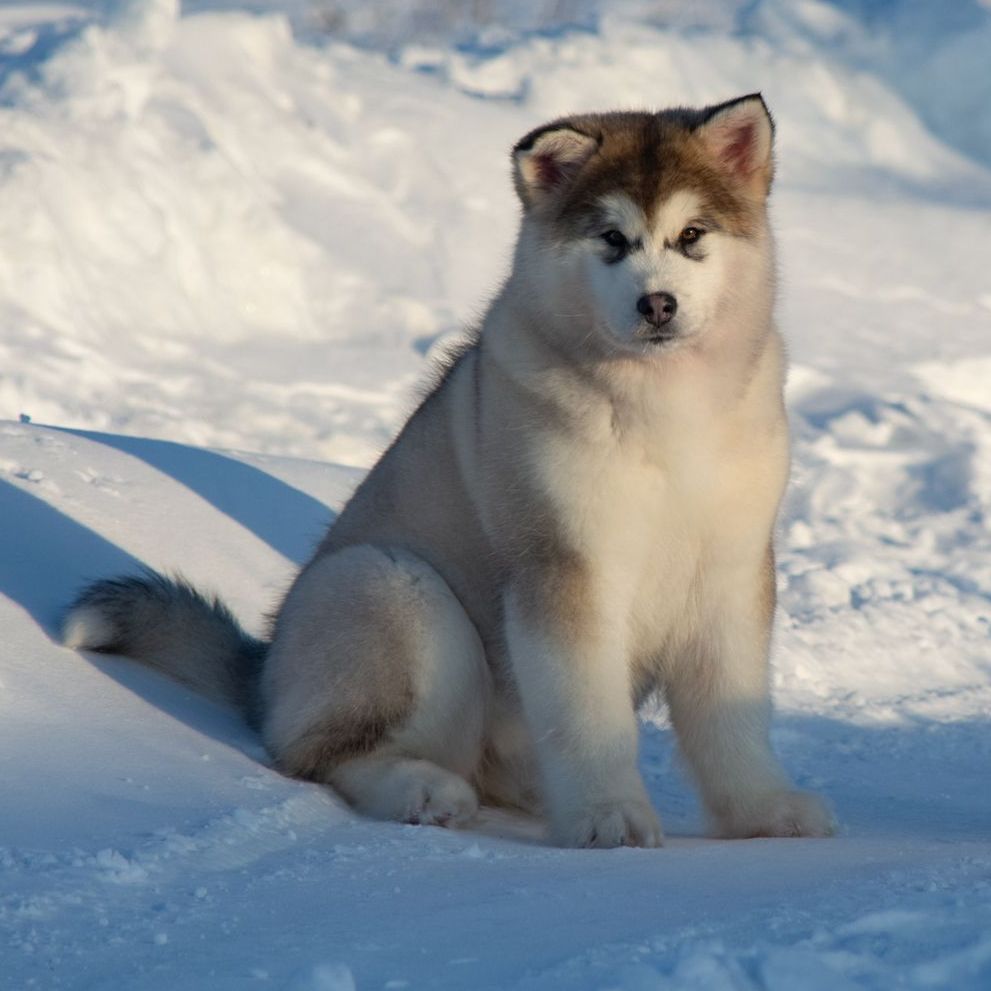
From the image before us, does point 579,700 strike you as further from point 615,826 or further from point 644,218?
point 644,218

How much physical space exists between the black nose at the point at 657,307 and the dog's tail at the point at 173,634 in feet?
4.97

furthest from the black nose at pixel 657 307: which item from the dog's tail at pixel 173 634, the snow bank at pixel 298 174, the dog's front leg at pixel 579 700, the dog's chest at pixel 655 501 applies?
the snow bank at pixel 298 174

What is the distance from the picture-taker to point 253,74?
10.7 metres

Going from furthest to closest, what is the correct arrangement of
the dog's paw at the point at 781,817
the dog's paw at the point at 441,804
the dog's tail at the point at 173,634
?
the dog's tail at the point at 173,634
the dog's paw at the point at 781,817
the dog's paw at the point at 441,804

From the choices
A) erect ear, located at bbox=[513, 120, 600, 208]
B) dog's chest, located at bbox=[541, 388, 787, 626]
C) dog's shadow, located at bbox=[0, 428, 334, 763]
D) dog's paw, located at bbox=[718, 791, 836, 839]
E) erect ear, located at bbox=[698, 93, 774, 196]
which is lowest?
dog's shadow, located at bbox=[0, 428, 334, 763]

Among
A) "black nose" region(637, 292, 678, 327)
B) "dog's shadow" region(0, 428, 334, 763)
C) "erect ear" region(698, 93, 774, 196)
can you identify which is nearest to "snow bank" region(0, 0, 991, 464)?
"dog's shadow" region(0, 428, 334, 763)

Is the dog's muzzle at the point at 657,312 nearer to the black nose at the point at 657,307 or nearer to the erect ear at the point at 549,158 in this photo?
the black nose at the point at 657,307

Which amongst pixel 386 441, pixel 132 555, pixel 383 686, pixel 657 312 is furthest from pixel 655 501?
pixel 386 441

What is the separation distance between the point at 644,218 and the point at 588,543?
0.67 m

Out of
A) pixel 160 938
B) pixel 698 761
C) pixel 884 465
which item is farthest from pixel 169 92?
pixel 160 938

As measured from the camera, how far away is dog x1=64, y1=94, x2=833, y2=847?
10.9 ft

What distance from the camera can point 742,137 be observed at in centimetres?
352

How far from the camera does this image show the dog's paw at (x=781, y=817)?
3529mm

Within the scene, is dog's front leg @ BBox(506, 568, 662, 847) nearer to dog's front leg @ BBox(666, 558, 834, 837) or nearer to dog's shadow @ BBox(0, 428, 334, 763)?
dog's front leg @ BBox(666, 558, 834, 837)
